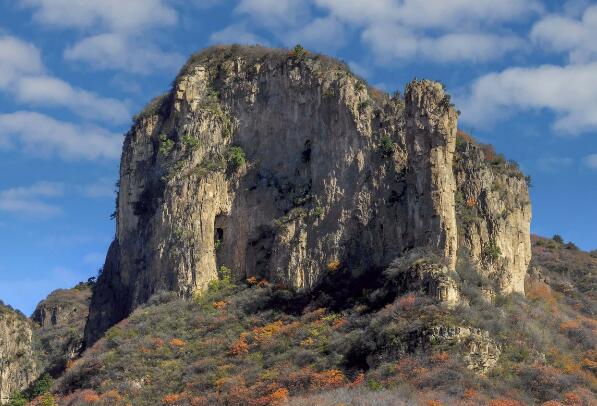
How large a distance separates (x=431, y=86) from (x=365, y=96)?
23.9 ft

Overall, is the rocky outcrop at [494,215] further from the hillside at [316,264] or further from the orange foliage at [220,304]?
the orange foliage at [220,304]

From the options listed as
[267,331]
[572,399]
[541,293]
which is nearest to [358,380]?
[572,399]

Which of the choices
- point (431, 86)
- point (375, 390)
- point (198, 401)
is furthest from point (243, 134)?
point (375, 390)

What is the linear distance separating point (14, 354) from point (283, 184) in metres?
29.7

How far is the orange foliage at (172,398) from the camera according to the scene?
52.7 m

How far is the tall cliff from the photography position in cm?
5888

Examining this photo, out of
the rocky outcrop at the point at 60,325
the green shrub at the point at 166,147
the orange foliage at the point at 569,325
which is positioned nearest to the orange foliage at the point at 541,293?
the orange foliage at the point at 569,325

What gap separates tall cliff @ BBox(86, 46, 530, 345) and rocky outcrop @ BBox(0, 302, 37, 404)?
32.8 ft

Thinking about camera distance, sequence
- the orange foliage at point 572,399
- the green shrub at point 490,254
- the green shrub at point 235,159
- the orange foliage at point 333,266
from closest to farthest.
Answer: the orange foliage at point 572,399 → the green shrub at point 490,254 → the orange foliage at point 333,266 → the green shrub at point 235,159

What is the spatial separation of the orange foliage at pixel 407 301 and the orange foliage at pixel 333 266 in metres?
8.67

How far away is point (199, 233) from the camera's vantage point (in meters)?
66.0

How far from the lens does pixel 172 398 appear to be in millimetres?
53031

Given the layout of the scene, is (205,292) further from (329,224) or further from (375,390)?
(375,390)

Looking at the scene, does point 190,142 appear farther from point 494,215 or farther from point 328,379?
point 328,379
